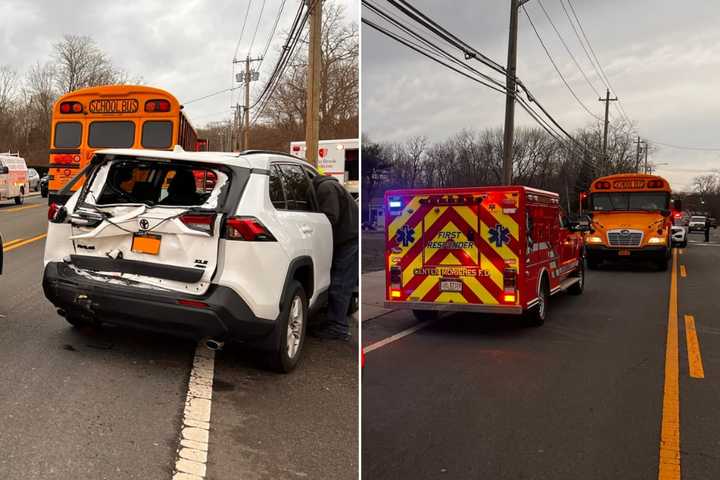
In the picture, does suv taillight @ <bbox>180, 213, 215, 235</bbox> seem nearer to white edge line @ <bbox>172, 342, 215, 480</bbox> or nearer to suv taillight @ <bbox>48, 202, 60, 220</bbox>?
white edge line @ <bbox>172, 342, 215, 480</bbox>

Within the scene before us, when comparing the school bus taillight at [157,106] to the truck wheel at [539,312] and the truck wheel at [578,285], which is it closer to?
the truck wheel at [539,312]

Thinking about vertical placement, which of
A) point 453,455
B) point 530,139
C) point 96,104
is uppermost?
point 96,104

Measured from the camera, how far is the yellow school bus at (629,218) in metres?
17.0

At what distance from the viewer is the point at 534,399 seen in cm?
497

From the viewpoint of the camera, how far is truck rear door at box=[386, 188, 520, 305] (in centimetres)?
768

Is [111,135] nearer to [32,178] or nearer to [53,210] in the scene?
[53,210]

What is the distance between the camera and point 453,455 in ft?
12.2

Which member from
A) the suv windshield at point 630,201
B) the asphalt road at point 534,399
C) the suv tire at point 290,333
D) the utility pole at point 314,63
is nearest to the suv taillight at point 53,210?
the suv tire at point 290,333

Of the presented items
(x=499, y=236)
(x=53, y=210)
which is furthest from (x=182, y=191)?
(x=499, y=236)

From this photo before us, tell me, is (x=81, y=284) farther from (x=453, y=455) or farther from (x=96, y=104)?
(x=96, y=104)

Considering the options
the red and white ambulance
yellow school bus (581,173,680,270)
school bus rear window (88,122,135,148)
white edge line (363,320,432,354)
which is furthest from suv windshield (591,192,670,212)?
school bus rear window (88,122,135,148)

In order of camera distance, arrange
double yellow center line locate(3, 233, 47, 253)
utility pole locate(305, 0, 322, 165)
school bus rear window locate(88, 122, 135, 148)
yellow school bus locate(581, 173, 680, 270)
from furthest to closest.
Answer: yellow school bus locate(581, 173, 680, 270), utility pole locate(305, 0, 322, 165), school bus rear window locate(88, 122, 135, 148), double yellow center line locate(3, 233, 47, 253)

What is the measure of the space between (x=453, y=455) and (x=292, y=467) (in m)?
0.93

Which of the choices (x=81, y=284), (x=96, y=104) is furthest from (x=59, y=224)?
(x=96, y=104)
